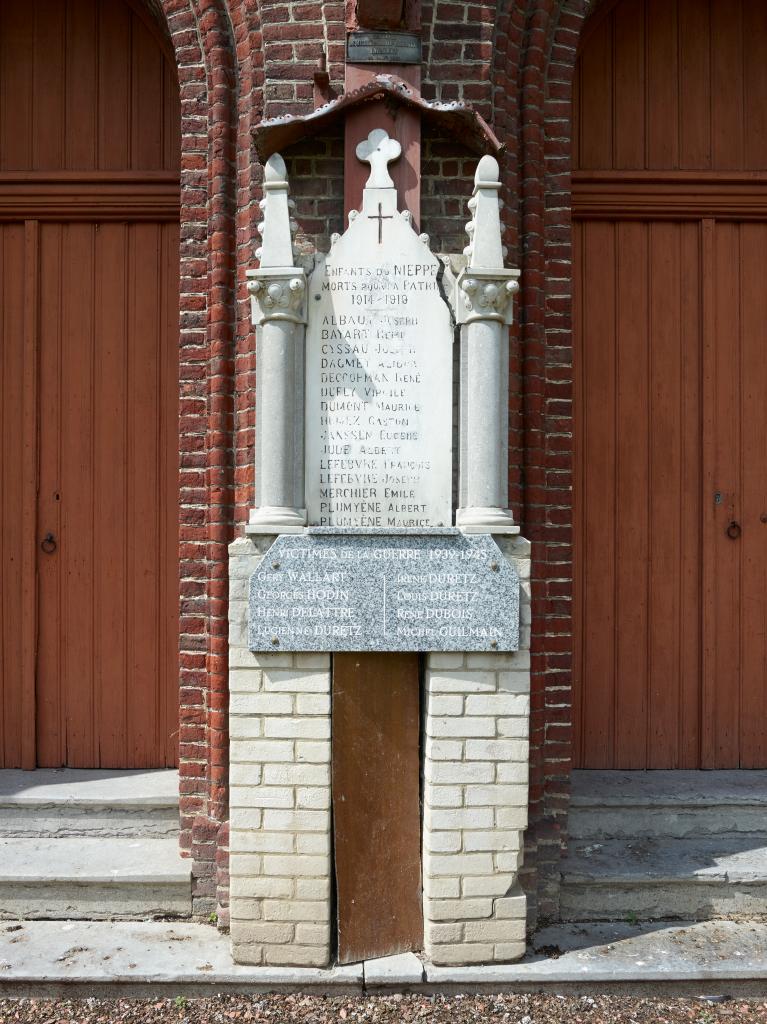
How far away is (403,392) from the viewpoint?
353 cm

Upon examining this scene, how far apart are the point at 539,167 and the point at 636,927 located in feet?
11.0

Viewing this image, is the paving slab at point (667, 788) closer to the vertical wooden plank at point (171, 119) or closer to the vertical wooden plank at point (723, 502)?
the vertical wooden plank at point (723, 502)

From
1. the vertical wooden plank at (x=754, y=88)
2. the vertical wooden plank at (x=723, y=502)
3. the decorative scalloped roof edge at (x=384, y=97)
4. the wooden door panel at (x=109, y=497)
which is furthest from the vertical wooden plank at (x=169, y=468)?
the vertical wooden plank at (x=754, y=88)

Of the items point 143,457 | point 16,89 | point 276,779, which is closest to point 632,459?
point 276,779

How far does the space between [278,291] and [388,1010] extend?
272cm

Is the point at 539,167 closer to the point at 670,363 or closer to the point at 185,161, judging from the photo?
the point at 670,363

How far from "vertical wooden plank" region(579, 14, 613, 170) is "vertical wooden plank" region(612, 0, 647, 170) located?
0.04 meters

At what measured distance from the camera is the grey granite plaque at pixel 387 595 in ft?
11.4

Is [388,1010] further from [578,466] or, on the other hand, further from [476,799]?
[578,466]

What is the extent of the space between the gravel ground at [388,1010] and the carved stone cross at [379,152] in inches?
125

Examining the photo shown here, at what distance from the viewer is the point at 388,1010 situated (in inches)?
131

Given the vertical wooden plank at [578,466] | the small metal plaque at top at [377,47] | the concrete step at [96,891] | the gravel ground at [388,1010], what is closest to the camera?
the gravel ground at [388,1010]

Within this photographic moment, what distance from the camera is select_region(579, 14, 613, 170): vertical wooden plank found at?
458 cm

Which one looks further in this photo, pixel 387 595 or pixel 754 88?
pixel 754 88
